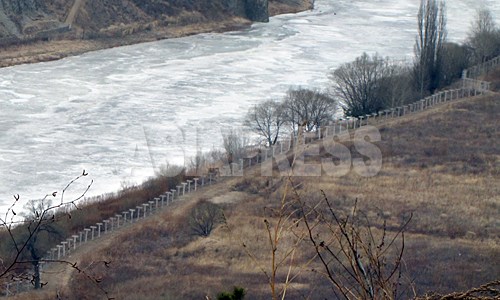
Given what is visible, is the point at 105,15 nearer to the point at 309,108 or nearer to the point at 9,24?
the point at 9,24

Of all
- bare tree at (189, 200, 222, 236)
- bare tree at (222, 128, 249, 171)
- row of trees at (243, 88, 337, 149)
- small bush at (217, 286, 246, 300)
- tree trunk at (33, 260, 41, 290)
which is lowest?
bare tree at (189, 200, 222, 236)

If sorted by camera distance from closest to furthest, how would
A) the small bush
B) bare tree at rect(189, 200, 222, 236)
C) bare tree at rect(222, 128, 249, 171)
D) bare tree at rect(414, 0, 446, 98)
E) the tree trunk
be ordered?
the small bush < the tree trunk < bare tree at rect(189, 200, 222, 236) < bare tree at rect(222, 128, 249, 171) < bare tree at rect(414, 0, 446, 98)

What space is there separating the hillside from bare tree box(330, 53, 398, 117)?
206cm

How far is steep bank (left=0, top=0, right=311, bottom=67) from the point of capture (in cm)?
3058

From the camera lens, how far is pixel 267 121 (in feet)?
66.1

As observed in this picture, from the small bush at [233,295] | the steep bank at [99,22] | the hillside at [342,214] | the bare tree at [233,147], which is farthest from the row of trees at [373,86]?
the small bush at [233,295]

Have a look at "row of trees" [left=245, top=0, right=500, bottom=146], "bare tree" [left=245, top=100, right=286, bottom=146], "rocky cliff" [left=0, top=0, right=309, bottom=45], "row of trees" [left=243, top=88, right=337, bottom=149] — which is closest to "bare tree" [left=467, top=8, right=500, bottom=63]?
"row of trees" [left=245, top=0, right=500, bottom=146]

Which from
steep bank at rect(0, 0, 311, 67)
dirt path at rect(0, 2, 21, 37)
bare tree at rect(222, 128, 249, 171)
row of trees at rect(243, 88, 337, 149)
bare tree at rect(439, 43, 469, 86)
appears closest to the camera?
bare tree at rect(222, 128, 249, 171)

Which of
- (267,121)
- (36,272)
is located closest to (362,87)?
(267,121)

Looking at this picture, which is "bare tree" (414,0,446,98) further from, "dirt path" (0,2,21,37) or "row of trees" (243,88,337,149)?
"dirt path" (0,2,21,37)

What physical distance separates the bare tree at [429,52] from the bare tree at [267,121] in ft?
12.9

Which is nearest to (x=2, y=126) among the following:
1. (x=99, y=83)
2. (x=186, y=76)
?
(x=99, y=83)

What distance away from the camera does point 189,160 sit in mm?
17781

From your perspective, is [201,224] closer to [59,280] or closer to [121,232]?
[121,232]
